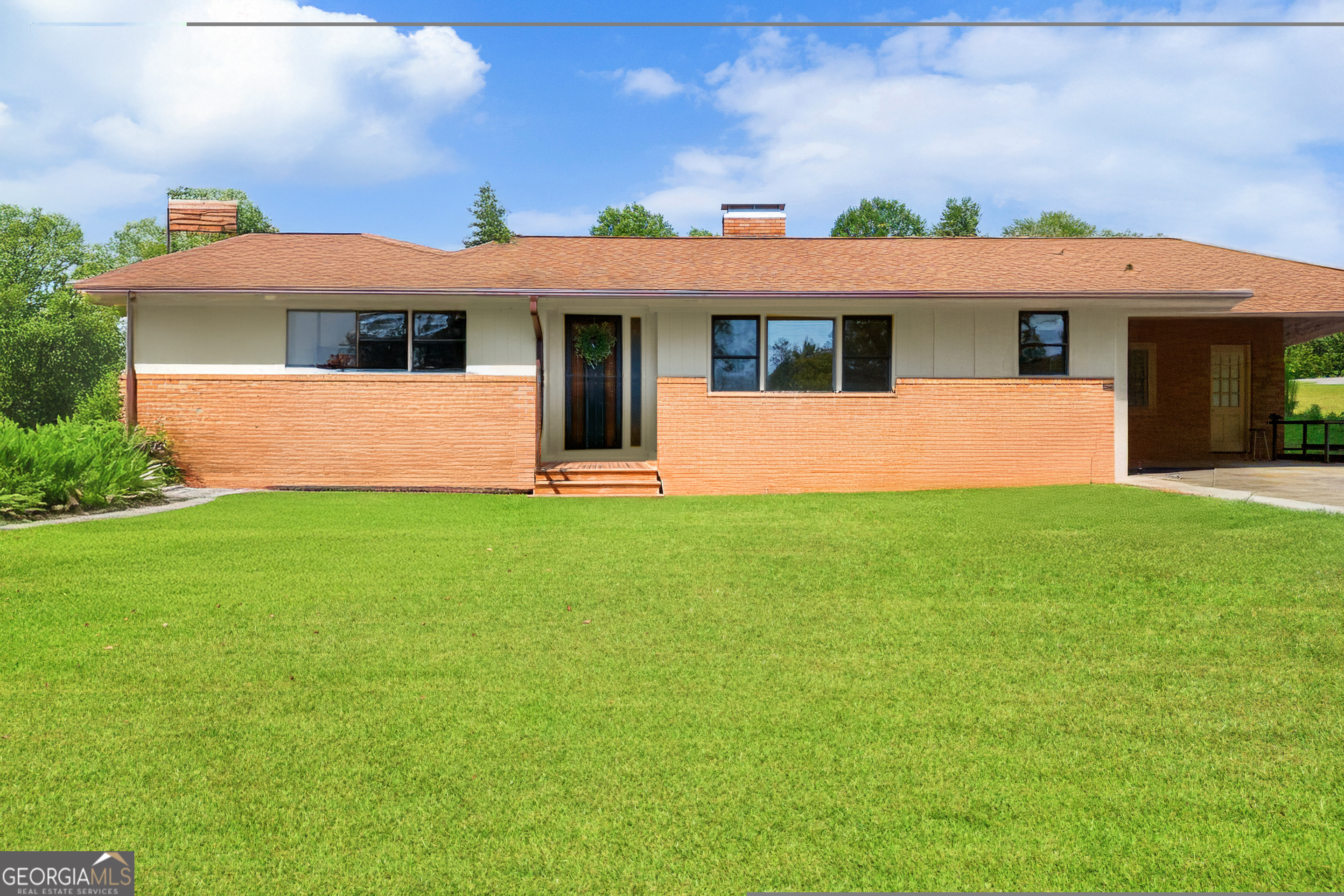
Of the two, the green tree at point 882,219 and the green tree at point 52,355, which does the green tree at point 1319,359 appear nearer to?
the green tree at point 882,219

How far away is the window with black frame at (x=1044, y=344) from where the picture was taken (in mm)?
14008

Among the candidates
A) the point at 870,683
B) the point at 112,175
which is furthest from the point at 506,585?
the point at 112,175

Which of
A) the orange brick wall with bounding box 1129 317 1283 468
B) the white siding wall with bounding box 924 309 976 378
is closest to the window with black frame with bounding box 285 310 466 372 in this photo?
the white siding wall with bounding box 924 309 976 378

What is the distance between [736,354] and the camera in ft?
45.9

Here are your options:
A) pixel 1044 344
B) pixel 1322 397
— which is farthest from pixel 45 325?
pixel 1322 397

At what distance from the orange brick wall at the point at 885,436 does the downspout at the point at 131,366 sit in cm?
863

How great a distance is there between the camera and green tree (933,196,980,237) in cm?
3716

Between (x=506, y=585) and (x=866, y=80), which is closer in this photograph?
(x=506, y=585)

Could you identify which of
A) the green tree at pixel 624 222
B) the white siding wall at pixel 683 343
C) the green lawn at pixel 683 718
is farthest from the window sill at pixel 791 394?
the green tree at pixel 624 222

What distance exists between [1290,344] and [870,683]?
749 inches

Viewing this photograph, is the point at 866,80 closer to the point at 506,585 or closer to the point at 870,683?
the point at 506,585

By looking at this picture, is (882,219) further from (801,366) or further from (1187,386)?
(801,366)

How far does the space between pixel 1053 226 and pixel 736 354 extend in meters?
45.9

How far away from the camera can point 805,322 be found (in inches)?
552
